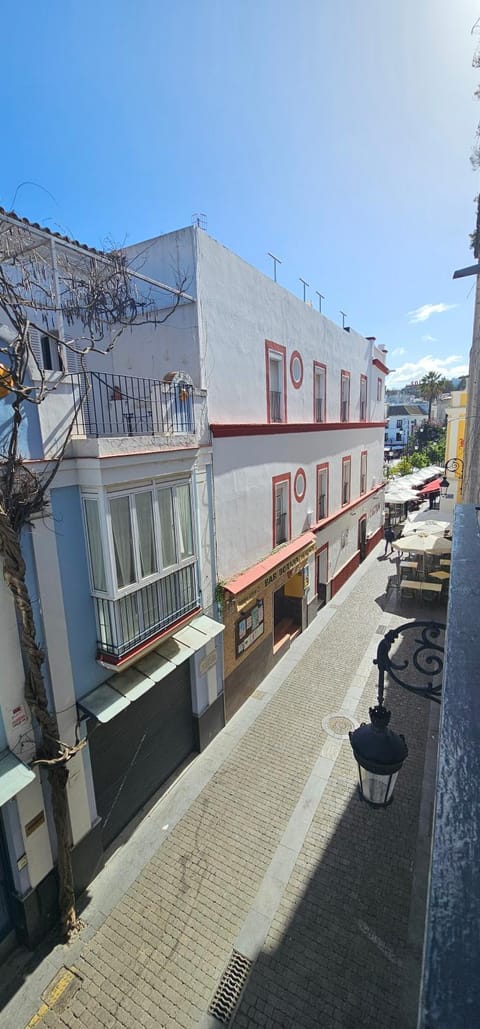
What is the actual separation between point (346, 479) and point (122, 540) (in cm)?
1450

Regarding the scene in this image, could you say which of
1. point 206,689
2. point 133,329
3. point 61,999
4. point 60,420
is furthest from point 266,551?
point 61,999

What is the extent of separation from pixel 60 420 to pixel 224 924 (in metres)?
7.80

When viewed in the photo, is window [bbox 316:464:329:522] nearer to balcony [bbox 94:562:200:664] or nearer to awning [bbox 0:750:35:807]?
balcony [bbox 94:562:200:664]

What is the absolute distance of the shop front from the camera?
11.0 metres

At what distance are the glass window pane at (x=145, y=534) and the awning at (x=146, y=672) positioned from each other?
1.56 m

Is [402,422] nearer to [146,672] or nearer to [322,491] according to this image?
[322,491]

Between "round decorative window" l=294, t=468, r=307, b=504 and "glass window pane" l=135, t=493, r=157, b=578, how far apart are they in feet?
24.6

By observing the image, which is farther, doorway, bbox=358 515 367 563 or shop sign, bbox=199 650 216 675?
doorway, bbox=358 515 367 563

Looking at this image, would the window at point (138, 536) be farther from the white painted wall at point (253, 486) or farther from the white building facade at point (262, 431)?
the white building facade at point (262, 431)

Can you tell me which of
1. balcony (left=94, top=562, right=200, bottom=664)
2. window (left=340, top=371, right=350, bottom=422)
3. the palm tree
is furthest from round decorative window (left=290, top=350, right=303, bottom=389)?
the palm tree

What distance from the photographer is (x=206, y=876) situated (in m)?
7.67

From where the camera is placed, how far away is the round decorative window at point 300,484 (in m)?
14.4

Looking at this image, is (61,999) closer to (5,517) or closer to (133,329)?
(5,517)

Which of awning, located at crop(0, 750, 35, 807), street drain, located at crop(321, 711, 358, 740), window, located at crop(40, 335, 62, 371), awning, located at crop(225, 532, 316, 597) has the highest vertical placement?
window, located at crop(40, 335, 62, 371)
